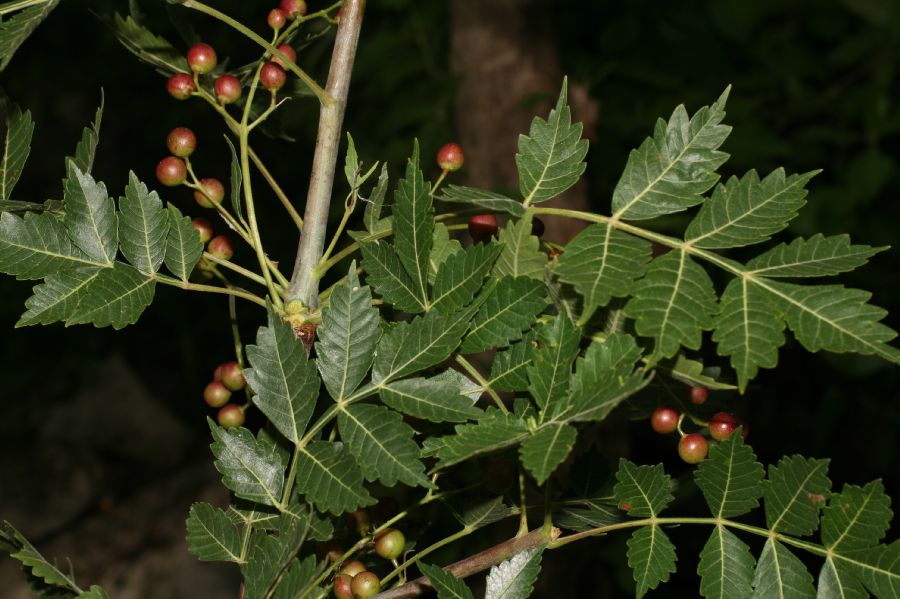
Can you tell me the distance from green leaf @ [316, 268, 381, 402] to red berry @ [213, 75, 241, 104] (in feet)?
1.02

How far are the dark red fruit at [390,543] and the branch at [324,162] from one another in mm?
238

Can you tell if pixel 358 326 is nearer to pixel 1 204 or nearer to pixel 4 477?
pixel 1 204

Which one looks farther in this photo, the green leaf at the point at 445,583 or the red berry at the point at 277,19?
the red berry at the point at 277,19

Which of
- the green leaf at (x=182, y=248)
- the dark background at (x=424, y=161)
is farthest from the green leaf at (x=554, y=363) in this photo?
the dark background at (x=424, y=161)

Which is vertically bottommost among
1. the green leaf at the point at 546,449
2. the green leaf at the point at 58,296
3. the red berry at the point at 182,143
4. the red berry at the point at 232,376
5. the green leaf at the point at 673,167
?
the red berry at the point at 232,376

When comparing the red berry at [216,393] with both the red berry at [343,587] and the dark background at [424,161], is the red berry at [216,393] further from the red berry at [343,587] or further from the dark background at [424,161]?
the dark background at [424,161]

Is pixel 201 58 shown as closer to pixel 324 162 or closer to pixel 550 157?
pixel 324 162

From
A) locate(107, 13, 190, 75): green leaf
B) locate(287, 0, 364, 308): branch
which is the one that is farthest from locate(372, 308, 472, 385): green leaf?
locate(107, 13, 190, 75): green leaf

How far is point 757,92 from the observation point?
335cm

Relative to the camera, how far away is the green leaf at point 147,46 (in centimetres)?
105

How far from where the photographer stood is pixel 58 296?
86 centimetres

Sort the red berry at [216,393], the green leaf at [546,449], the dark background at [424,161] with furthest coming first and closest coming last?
the dark background at [424,161] → the red berry at [216,393] → the green leaf at [546,449]

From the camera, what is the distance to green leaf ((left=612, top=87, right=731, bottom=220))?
85cm

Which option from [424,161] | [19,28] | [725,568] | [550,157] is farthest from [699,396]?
[424,161]
